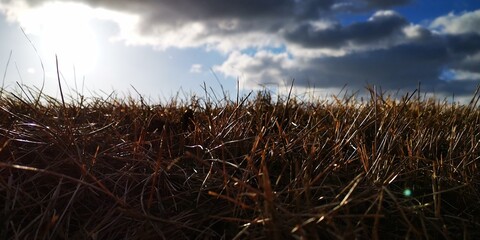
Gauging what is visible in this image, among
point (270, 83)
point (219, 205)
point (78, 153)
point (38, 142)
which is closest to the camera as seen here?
point (219, 205)

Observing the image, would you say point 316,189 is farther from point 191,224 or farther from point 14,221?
point 14,221

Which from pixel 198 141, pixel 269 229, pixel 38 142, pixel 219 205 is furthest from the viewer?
pixel 198 141

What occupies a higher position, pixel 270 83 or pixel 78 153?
pixel 270 83

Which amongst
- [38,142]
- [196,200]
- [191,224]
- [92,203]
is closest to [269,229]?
[191,224]

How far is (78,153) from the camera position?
163 cm

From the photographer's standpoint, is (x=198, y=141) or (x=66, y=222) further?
(x=198, y=141)

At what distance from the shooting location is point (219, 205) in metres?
1.48

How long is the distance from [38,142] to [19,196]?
11.6 inches

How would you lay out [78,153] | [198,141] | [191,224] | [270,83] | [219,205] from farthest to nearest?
1. [270,83]
2. [198,141]
3. [78,153]
4. [219,205]
5. [191,224]

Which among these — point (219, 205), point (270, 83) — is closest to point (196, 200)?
point (219, 205)

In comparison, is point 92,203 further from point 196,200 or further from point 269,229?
point 269,229

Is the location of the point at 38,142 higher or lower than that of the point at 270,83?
lower

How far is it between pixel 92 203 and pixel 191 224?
0.40 m

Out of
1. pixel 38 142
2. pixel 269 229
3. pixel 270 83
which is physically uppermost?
pixel 270 83
